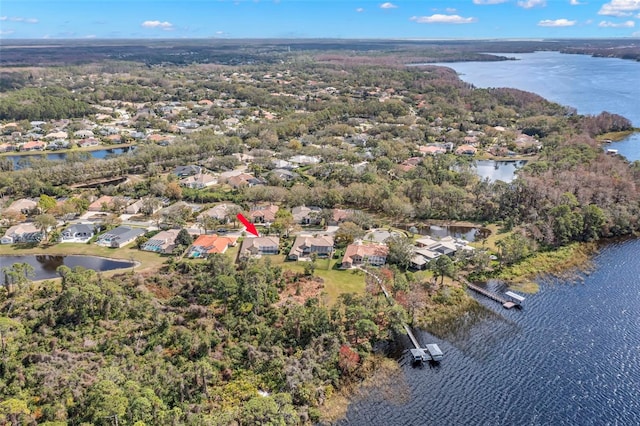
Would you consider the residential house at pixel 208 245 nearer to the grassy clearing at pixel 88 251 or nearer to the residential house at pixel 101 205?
the grassy clearing at pixel 88 251

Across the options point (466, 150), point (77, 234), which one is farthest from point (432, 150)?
point (77, 234)

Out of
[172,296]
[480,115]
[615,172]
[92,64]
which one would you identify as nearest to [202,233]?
[172,296]

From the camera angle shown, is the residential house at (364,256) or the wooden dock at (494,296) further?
the residential house at (364,256)

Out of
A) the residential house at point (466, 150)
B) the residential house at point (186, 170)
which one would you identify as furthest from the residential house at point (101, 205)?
the residential house at point (466, 150)

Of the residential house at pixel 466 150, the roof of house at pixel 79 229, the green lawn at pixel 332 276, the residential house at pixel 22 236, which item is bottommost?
the green lawn at pixel 332 276

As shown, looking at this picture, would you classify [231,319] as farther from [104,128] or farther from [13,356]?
[104,128]

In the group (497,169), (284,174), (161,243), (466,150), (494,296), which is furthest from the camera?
(466,150)

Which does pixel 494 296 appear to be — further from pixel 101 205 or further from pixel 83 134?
pixel 83 134
